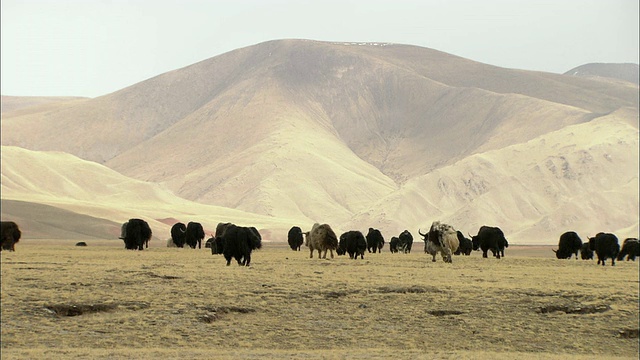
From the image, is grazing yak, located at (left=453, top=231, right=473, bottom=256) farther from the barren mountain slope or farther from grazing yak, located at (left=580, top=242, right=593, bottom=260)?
the barren mountain slope

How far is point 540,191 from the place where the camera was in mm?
161625

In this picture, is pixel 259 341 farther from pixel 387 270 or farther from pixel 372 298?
pixel 387 270

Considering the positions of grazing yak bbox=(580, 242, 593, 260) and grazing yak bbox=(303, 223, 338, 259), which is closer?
grazing yak bbox=(303, 223, 338, 259)

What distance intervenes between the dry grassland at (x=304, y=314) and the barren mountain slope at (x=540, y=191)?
109m

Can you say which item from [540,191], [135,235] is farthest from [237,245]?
[540,191]

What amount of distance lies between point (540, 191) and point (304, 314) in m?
143

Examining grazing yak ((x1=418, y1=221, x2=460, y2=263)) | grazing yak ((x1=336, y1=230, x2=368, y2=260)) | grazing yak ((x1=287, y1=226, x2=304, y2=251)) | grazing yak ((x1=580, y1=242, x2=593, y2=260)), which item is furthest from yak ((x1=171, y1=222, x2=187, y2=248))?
grazing yak ((x1=580, y1=242, x2=593, y2=260))

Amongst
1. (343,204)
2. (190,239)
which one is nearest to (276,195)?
(343,204)

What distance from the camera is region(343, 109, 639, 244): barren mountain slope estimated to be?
14188 centimetres

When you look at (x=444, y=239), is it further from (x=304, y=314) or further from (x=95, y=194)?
(x=95, y=194)

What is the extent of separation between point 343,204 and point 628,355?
17535 cm

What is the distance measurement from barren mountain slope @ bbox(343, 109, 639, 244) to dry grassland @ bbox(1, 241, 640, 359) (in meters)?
109

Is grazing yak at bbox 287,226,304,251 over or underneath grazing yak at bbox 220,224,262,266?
over

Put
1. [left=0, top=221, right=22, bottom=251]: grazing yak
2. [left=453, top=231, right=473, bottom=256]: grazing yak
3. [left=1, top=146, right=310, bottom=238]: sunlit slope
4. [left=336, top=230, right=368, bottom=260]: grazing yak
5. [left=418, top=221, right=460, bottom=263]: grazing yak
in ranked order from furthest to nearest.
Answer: [left=1, top=146, right=310, bottom=238]: sunlit slope → [left=453, top=231, right=473, bottom=256]: grazing yak → [left=0, top=221, right=22, bottom=251]: grazing yak → [left=336, top=230, right=368, bottom=260]: grazing yak → [left=418, top=221, right=460, bottom=263]: grazing yak
